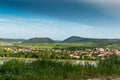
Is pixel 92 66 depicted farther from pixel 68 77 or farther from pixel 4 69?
pixel 4 69

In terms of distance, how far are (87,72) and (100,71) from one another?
2.03 feet

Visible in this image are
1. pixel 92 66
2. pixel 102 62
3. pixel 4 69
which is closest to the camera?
pixel 4 69

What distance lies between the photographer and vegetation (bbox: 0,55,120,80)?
9891 mm

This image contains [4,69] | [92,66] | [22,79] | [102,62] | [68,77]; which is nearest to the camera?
[22,79]

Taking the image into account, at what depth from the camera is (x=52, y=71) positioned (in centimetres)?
1091

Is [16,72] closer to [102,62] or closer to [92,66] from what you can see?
[92,66]

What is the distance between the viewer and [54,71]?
10891 millimetres

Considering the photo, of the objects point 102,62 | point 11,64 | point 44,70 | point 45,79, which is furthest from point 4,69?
point 102,62

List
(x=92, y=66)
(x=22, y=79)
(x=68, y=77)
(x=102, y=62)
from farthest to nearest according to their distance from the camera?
(x=102, y=62)
(x=92, y=66)
(x=68, y=77)
(x=22, y=79)

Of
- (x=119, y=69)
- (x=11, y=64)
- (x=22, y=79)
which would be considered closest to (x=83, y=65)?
(x=119, y=69)

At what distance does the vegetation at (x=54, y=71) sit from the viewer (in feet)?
32.4

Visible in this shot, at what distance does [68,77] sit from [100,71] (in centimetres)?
178

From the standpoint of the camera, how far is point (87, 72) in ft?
37.3

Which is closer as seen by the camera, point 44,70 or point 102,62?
point 44,70
